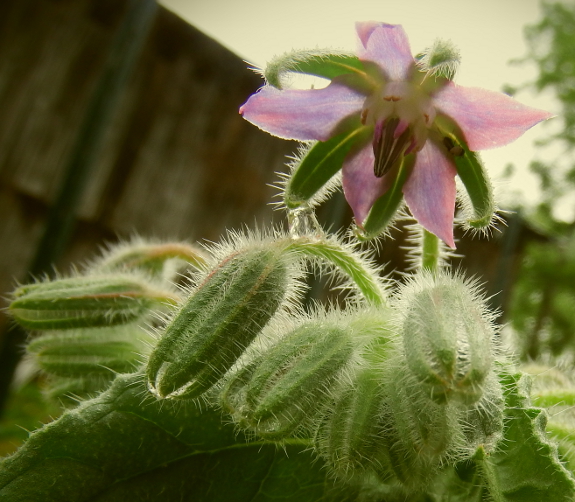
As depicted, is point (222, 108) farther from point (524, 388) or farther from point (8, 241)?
point (524, 388)

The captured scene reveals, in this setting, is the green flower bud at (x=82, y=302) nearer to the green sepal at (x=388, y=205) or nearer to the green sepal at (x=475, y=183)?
the green sepal at (x=388, y=205)

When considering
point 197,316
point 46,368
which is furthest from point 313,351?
point 46,368

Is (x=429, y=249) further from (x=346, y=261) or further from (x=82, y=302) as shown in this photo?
(x=82, y=302)

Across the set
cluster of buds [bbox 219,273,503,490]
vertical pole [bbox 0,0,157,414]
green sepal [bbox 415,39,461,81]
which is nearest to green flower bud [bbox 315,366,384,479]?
cluster of buds [bbox 219,273,503,490]

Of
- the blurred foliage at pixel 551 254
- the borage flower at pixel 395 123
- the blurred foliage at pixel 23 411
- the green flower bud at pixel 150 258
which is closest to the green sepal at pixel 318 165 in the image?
the borage flower at pixel 395 123

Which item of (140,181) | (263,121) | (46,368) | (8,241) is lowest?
(8,241)
